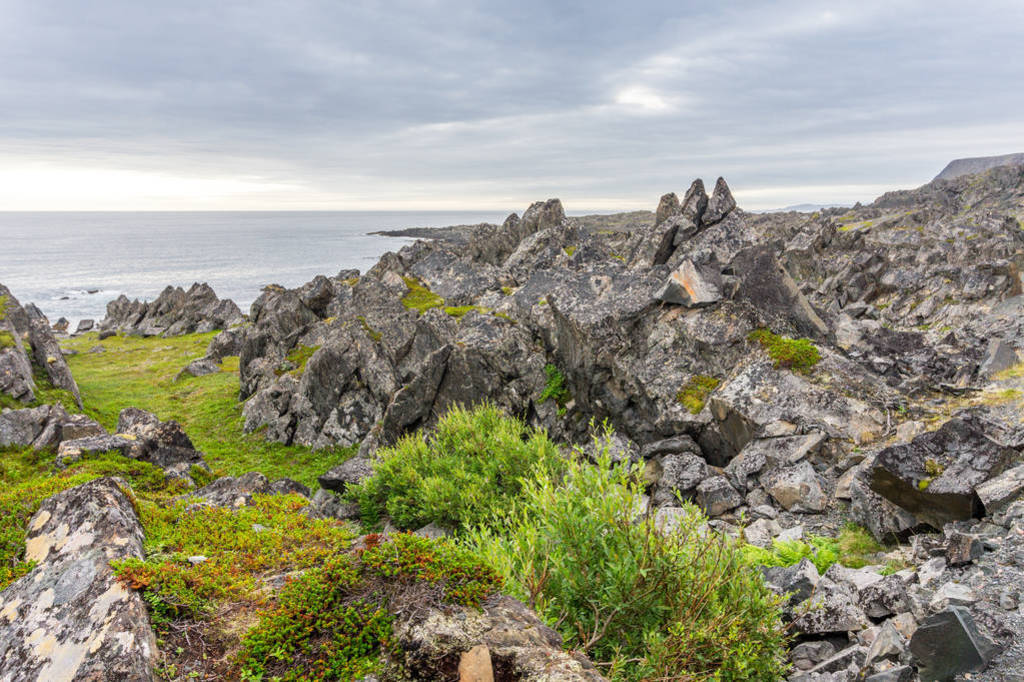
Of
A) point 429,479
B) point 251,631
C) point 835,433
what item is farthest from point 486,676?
point 835,433

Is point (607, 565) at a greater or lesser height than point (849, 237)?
lesser

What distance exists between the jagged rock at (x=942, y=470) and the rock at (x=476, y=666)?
1071 cm

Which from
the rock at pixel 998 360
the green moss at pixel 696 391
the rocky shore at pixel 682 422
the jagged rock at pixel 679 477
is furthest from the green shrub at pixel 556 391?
the rock at pixel 998 360

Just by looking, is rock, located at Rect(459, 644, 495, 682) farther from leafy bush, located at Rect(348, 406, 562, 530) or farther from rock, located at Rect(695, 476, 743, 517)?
rock, located at Rect(695, 476, 743, 517)

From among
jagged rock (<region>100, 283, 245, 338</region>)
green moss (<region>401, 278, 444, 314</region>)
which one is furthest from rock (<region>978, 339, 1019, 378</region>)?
jagged rock (<region>100, 283, 245, 338</region>)

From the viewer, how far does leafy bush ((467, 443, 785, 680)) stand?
6.48m

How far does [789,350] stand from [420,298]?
23.8 meters

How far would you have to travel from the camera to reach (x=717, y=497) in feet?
51.8

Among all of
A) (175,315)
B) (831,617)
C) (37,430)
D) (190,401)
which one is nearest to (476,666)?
(831,617)

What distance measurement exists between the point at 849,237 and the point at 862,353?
62.6 m

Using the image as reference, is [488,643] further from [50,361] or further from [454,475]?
[50,361]

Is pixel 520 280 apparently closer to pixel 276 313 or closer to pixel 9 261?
pixel 276 313

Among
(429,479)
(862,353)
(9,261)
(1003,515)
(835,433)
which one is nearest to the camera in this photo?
(1003,515)

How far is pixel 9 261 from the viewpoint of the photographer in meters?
192
